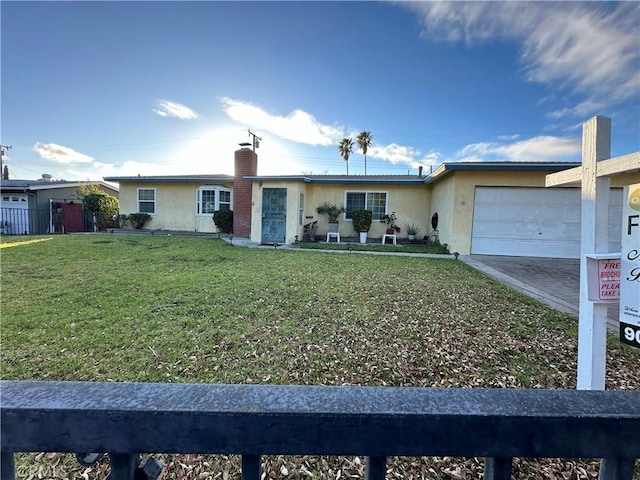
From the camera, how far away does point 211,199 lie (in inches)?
614

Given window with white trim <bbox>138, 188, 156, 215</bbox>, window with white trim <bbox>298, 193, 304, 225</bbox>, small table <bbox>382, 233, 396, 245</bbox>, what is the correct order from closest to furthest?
window with white trim <bbox>298, 193, 304, 225</bbox> < small table <bbox>382, 233, 396, 245</bbox> < window with white trim <bbox>138, 188, 156, 215</bbox>

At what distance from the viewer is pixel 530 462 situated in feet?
6.39

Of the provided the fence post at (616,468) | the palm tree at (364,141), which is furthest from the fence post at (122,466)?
the palm tree at (364,141)

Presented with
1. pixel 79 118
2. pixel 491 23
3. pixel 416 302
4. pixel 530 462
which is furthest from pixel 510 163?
pixel 79 118

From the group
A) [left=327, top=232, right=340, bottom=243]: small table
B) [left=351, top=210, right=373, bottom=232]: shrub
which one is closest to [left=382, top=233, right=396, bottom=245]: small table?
[left=351, top=210, right=373, bottom=232]: shrub

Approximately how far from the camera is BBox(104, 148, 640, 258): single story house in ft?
31.7

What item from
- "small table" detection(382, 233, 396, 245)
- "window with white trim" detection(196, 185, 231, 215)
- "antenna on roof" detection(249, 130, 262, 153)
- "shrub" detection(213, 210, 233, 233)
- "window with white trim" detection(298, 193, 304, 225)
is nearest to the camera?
"window with white trim" detection(298, 193, 304, 225)

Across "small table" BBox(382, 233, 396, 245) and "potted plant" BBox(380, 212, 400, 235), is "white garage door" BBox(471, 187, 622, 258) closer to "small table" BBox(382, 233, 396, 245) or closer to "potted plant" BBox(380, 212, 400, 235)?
"small table" BBox(382, 233, 396, 245)

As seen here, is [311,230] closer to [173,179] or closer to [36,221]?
[173,179]

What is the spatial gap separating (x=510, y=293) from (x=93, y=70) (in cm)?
1074

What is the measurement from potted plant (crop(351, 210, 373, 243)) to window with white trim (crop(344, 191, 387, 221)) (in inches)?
28.6

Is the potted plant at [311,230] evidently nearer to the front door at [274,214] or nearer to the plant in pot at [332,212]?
the plant in pot at [332,212]

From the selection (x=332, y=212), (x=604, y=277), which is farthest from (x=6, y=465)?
(x=332, y=212)

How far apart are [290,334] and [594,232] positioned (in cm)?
298
